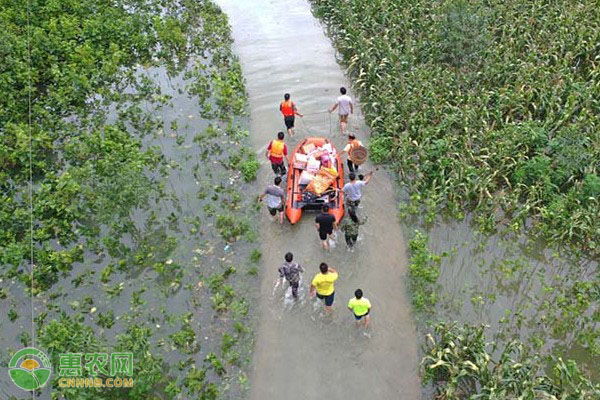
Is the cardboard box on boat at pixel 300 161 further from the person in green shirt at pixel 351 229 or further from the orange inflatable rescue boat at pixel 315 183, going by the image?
the person in green shirt at pixel 351 229

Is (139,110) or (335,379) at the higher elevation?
(139,110)

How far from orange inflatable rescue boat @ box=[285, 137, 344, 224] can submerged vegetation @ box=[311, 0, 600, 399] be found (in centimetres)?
166

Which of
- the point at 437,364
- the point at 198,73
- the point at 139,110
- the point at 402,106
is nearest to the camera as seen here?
the point at 437,364

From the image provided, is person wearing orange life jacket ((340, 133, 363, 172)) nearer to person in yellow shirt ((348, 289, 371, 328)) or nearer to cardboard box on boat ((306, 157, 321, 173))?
cardboard box on boat ((306, 157, 321, 173))

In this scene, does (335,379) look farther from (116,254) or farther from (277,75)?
(277,75)

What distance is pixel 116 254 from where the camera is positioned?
11.1 metres

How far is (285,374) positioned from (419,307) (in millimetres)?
3110

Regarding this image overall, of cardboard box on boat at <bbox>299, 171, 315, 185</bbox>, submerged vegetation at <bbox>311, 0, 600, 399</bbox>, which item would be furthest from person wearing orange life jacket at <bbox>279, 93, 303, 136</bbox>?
cardboard box on boat at <bbox>299, 171, 315, 185</bbox>

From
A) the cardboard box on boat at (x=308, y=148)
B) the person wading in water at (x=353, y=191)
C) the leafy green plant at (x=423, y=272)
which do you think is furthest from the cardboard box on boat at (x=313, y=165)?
the leafy green plant at (x=423, y=272)

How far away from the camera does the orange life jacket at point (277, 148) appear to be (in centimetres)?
1230

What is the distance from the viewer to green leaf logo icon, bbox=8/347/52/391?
8766 mm

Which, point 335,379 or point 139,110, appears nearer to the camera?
point 335,379

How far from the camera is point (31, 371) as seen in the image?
A: 8.82m

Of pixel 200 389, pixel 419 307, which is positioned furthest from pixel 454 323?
pixel 200 389
